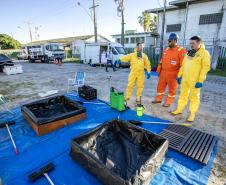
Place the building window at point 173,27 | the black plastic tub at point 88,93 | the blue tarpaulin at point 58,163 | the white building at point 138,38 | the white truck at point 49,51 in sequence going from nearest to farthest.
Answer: the blue tarpaulin at point 58,163 < the black plastic tub at point 88,93 < the building window at point 173,27 < the white truck at point 49,51 < the white building at point 138,38

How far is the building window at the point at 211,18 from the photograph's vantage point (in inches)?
503

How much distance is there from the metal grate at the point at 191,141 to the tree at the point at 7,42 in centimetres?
4287

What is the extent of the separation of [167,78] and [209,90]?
120 inches

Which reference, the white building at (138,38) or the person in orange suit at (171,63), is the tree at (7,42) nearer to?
the white building at (138,38)

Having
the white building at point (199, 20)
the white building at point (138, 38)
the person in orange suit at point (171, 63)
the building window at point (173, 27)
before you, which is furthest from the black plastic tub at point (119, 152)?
the white building at point (138, 38)

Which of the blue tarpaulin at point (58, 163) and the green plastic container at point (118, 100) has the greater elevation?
the green plastic container at point (118, 100)

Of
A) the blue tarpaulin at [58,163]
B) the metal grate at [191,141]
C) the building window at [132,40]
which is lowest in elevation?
the blue tarpaulin at [58,163]

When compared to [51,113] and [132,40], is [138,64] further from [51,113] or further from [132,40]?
[132,40]

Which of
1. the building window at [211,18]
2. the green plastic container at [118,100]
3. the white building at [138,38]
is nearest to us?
the green plastic container at [118,100]

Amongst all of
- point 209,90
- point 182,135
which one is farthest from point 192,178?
point 209,90

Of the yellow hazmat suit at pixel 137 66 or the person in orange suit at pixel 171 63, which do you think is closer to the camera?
the person in orange suit at pixel 171 63

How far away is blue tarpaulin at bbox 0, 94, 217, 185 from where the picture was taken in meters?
1.96

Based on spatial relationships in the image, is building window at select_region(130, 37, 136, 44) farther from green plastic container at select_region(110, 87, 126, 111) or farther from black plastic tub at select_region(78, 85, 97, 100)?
green plastic container at select_region(110, 87, 126, 111)

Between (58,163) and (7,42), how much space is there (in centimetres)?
4310
